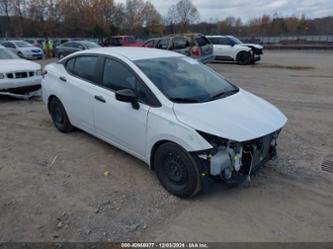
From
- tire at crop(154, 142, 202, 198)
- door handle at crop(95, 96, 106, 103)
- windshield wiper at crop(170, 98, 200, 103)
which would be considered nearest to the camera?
tire at crop(154, 142, 202, 198)

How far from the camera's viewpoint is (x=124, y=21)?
65.4 m

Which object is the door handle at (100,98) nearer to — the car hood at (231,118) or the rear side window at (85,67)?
the rear side window at (85,67)

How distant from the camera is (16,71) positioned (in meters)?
7.96

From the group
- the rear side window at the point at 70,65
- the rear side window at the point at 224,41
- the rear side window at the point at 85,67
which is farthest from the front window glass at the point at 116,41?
the rear side window at the point at 85,67

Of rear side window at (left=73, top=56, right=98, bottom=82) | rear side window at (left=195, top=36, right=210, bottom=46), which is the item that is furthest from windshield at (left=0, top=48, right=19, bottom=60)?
rear side window at (left=195, top=36, right=210, bottom=46)

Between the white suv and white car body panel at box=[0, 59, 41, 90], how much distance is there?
41.8ft

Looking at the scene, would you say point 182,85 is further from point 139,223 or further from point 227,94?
point 139,223

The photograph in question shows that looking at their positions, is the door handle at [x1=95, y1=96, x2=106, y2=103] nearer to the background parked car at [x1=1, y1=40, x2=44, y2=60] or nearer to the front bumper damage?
the front bumper damage

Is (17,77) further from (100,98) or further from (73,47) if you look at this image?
(73,47)

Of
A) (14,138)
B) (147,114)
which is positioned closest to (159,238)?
(147,114)

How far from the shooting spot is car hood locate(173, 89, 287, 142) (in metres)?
3.21

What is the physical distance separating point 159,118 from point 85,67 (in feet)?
6.64

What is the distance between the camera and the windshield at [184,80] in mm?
3801

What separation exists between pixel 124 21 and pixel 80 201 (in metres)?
66.4
